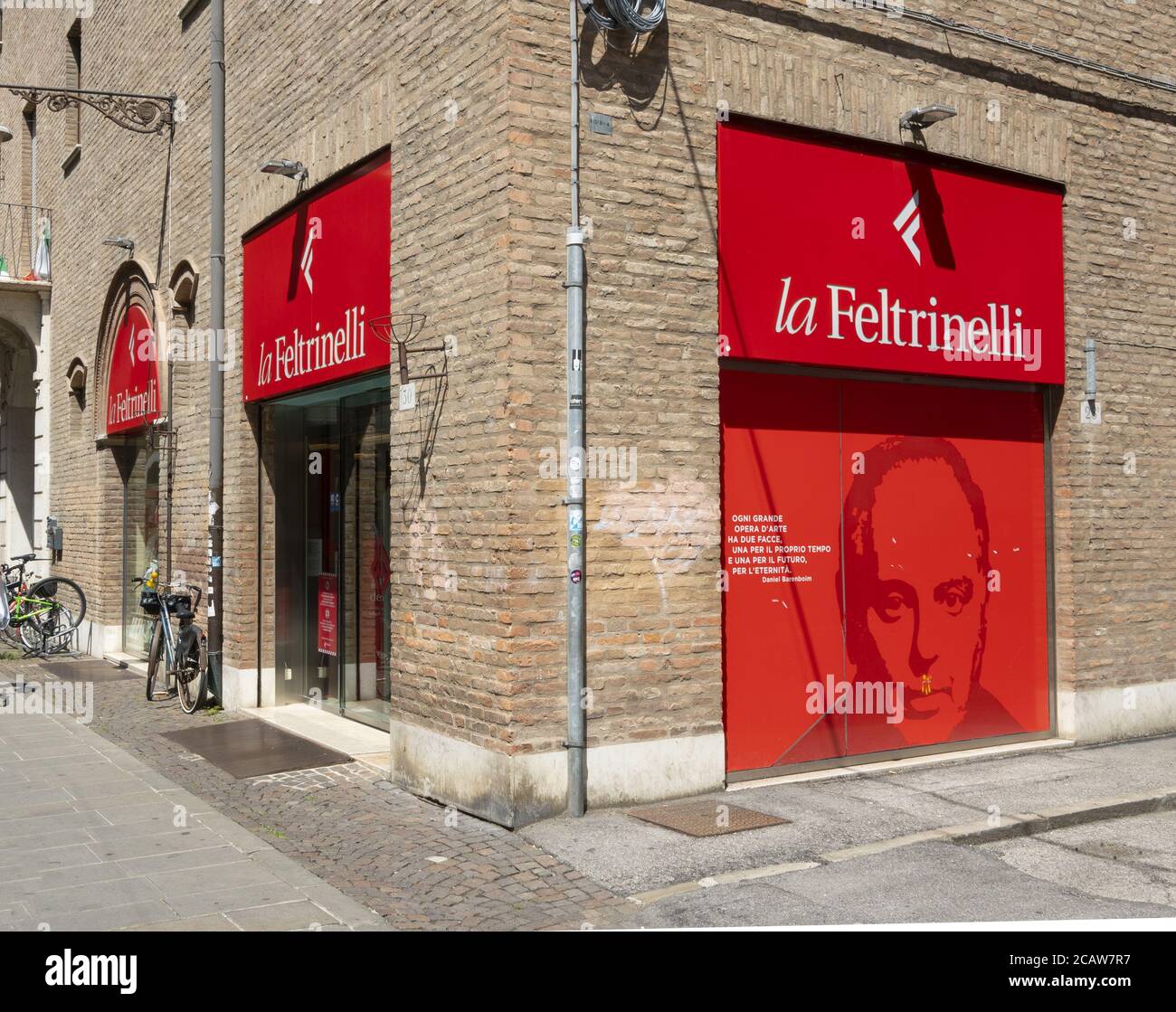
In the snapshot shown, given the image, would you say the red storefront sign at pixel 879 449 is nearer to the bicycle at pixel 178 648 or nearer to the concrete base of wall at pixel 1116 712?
the concrete base of wall at pixel 1116 712

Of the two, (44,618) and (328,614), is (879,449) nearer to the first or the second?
(328,614)

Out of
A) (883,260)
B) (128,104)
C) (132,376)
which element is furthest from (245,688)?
Result: (128,104)

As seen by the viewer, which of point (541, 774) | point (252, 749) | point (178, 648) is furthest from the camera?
point (178, 648)

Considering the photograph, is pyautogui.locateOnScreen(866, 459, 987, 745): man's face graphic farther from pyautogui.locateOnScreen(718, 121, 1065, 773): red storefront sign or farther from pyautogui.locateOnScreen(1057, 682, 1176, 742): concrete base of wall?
pyautogui.locateOnScreen(1057, 682, 1176, 742): concrete base of wall

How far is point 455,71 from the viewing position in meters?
7.41

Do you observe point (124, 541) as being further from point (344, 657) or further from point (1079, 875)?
point (1079, 875)

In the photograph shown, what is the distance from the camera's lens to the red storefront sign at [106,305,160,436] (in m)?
13.6

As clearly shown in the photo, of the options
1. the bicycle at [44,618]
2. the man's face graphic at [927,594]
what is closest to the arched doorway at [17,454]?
the bicycle at [44,618]

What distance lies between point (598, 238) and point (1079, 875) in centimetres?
452

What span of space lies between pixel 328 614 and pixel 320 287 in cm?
313

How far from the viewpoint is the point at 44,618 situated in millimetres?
15867

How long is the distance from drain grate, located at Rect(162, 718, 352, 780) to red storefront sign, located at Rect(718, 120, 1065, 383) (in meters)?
4.44

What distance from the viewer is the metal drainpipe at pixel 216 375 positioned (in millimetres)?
11234

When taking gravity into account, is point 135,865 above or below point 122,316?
below
